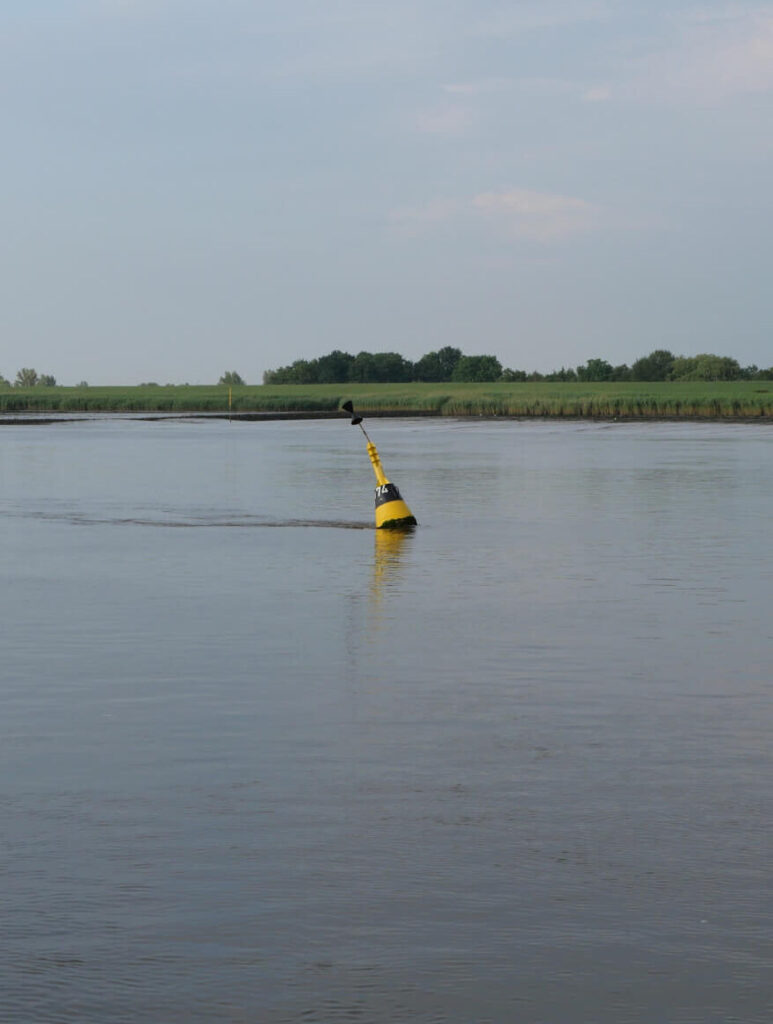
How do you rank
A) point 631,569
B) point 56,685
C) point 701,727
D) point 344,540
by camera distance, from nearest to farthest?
point 701,727, point 56,685, point 631,569, point 344,540

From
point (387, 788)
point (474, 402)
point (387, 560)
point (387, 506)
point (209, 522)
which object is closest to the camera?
point (387, 788)

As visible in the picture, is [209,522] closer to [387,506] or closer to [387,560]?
[387,506]

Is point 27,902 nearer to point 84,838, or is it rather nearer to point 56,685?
point 84,838

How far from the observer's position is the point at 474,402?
127562 mm

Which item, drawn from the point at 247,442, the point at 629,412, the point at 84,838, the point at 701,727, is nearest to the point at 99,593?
the point at 701,727

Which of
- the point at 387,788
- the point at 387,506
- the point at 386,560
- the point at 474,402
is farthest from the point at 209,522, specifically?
the point at 474,402

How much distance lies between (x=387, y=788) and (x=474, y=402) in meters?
120

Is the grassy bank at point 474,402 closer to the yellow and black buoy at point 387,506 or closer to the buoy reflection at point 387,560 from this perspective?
the yellow and black buoy at point 387,506

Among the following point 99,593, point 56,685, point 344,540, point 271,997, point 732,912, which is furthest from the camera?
point 344,540

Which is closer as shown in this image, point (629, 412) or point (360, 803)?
point (360, 803)

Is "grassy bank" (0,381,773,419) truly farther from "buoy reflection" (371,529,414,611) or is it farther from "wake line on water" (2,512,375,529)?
"buoy reflection" (371,529,414,611)

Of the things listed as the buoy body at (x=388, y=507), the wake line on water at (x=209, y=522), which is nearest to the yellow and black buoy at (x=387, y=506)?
the buoy body at (x=388, y=507)

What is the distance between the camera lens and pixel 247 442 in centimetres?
7038

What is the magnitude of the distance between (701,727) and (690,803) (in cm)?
192
